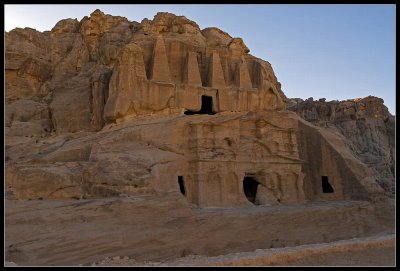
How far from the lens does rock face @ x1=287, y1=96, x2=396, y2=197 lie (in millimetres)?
53750

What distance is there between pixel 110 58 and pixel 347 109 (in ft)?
112

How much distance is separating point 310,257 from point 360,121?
46803 mm

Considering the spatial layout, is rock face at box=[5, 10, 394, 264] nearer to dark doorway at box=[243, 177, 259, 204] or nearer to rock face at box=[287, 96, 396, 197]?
dark doorway at box=[243, 177, 259, 204]

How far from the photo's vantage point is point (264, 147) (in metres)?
25.9

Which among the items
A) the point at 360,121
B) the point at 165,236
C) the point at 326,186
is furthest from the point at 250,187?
the point at 360,121

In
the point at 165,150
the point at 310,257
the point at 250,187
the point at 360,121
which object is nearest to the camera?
the point at 310,257

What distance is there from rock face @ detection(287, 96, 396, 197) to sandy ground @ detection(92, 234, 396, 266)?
38.4 metres

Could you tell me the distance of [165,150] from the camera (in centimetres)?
2275

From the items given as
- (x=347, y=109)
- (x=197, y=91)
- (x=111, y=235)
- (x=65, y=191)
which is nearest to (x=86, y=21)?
(x=197, y=91)

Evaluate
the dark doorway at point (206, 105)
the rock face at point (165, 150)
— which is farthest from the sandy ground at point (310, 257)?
the dark doorway at point (206, 105)

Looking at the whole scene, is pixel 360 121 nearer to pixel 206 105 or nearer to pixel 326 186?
pixel 326 186

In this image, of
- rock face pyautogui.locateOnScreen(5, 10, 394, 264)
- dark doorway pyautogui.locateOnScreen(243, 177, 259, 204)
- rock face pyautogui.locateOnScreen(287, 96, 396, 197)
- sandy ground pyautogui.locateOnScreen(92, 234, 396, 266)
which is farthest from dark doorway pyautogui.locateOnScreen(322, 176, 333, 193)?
rock face pyautogui.locateOnScreen(287, 96, 396, 197)

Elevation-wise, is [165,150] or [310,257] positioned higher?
[165,150]

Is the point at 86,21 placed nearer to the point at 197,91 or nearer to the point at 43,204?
the point at 197,91
